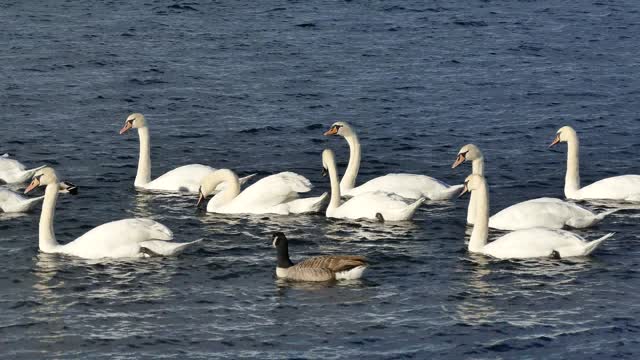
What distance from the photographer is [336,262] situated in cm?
2356

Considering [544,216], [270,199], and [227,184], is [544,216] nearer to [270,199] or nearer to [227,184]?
[270,199]

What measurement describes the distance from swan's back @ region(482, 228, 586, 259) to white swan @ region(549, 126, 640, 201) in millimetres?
4068

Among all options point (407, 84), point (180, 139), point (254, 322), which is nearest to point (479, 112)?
point (407, 84)

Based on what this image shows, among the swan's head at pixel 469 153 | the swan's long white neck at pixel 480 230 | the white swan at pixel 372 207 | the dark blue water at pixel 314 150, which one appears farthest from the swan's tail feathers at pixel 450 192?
the swan's long white neck at pixel 480 230

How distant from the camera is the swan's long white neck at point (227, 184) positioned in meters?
28.7

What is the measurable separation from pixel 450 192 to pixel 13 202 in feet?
26.0

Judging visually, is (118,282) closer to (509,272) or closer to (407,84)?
(509,272)

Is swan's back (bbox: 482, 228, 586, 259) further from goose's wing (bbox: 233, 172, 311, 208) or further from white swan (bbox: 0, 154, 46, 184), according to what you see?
white swan (bbox: 0, 154, 46, 184)

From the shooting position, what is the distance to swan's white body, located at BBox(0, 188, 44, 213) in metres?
27.9

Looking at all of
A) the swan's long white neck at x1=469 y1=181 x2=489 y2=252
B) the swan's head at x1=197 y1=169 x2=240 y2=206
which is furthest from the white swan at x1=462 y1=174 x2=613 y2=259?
the swan's head at x1=197 y1=169 x2=240 y2=206

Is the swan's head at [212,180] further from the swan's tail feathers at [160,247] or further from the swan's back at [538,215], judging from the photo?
the swan's back at [538,215]

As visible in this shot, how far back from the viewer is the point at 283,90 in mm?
39438

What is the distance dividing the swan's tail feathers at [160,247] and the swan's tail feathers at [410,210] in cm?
405

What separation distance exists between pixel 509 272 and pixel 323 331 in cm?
405
